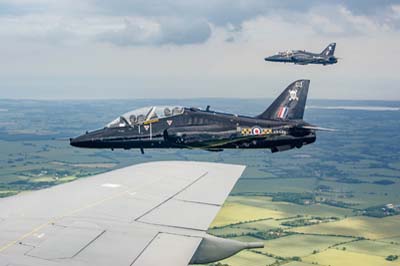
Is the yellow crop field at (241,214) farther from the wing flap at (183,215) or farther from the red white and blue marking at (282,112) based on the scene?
the wing flap at (183,215)

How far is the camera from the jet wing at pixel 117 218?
11.6 m

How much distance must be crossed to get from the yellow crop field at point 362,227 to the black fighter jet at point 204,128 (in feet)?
330

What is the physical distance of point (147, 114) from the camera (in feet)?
71.2

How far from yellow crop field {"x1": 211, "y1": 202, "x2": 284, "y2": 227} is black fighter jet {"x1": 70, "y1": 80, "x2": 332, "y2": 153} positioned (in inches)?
4041

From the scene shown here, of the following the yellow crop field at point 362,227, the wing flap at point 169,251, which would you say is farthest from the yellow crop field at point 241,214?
the wing flap at point 169,251

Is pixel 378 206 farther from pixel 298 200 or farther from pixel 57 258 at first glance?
pixel 57 258

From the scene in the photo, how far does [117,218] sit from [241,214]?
119 meters

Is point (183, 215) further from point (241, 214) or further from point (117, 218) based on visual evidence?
point (241, 214)

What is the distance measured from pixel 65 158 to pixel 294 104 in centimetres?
17373

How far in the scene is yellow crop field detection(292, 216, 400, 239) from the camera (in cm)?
11688

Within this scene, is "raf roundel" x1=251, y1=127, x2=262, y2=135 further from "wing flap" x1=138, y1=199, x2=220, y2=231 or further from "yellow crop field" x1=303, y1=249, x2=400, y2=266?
"yellow crop field" x1=303, y1=249, x2=400, y2=266

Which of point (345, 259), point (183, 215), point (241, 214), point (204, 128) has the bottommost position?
point (241, 214)

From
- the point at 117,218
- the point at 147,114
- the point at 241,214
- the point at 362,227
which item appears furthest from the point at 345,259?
the point at 117,218

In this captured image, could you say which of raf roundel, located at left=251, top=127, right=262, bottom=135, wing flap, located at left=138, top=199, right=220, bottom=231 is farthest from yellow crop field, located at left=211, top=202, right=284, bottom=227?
wing flap, located at left=138, top=199, right=220, bottom=231
